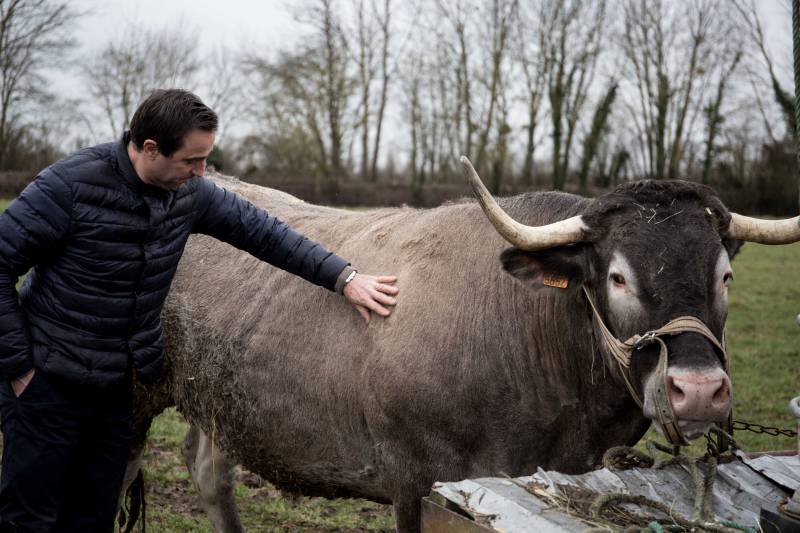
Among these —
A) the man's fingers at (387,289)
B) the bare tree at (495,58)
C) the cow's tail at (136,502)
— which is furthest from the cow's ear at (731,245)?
the bare tree at (495,58)

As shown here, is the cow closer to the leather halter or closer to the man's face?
the leather halter

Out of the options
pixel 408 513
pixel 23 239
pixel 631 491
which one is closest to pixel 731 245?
pixel 631 491

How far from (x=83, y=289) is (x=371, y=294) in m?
1.35

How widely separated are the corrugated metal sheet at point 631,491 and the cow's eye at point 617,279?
30.9 inches

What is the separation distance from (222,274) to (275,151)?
108 ft

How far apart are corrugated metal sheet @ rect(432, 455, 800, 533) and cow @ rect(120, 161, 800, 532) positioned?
0.22 metres

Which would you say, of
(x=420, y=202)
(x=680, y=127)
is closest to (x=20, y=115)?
(x=420, y=202)

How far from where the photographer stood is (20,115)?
36.1 meters

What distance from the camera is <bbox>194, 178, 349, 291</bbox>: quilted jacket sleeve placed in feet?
12.6

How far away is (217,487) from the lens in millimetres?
5293

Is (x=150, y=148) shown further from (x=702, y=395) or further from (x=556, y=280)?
(x=702, y=395)

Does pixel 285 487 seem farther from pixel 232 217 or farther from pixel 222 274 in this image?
pixel 232 217

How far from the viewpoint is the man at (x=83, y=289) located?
3123 millimetres

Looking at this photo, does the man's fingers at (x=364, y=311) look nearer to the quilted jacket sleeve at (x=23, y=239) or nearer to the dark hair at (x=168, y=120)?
the dark hair at (x=168, y=120)
